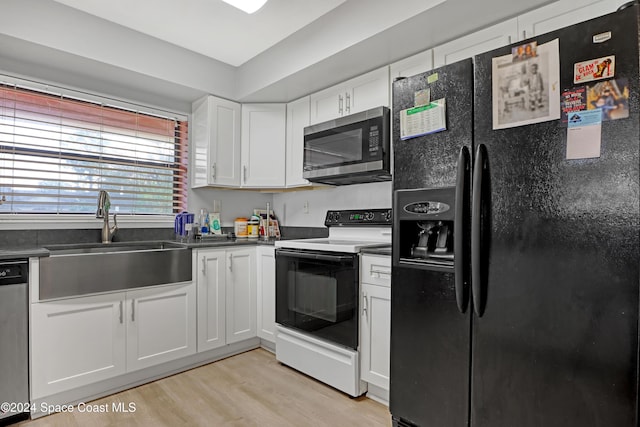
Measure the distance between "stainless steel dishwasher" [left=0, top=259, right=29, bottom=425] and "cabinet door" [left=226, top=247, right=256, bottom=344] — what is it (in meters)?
1.26

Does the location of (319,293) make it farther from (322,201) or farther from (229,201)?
(229,201)

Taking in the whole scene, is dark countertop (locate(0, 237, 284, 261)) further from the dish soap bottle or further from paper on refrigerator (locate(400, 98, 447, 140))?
paper on refrigerator (locate(400, 98, 447, 140))

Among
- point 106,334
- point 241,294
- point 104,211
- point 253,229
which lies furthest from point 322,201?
point 106,334

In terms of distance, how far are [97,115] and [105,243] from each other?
1024mm

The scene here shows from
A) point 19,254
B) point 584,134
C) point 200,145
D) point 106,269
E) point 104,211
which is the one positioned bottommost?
point 106,269

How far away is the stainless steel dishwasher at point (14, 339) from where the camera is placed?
189cm

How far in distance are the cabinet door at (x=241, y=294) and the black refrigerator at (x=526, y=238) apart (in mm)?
1624

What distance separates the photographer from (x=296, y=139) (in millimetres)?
3096

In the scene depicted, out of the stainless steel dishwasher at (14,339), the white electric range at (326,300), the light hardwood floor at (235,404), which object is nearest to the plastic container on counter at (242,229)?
the white electric range at (326,300)

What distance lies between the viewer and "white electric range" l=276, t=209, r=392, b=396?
2.18 metres

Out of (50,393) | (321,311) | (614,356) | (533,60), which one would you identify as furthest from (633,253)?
(50,393)

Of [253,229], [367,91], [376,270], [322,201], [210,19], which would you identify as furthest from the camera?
[253,229]

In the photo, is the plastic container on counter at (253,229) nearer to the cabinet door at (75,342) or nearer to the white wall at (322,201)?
the white wall at (322,201)

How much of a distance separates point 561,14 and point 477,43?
0.40 m
